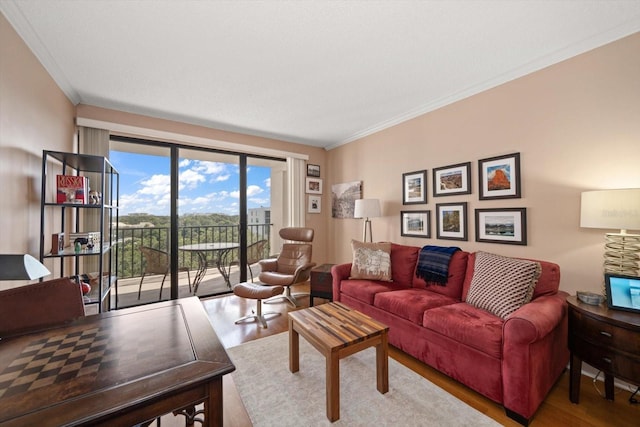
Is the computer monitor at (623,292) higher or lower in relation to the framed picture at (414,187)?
lower

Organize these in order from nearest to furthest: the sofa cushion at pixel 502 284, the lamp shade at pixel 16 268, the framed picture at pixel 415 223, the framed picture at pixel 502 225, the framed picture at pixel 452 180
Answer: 1. the lamp shade at pixel 16 268
2. the sofa cushion at pixel 502 284
3. the framed picture at pixel 502 225
4. the framed picture at pixel 452 180
5. the framed picture at pixel 415 223

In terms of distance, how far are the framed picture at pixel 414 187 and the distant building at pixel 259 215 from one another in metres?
2.47

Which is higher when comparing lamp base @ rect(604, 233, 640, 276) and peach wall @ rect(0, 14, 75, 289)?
peach wall @ rect(0, 14, 75, 289)

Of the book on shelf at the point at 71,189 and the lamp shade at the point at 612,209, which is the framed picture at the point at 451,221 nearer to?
the lamp shade at the point at 612,209

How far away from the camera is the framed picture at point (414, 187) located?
3.25 meters

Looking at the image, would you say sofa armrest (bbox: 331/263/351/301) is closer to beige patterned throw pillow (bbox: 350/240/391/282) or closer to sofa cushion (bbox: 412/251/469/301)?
beige patterned throw pillow (bbox: 350/240/391/282)

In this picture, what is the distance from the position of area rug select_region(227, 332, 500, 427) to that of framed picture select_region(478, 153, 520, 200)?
188cm

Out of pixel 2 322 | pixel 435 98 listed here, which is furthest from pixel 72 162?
pixel 435 98

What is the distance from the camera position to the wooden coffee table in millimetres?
1561

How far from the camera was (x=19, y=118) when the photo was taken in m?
1.83

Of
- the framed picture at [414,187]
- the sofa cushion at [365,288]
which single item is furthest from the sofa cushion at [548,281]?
the framed picture at [414,187]

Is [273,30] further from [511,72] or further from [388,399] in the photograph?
[388,399]

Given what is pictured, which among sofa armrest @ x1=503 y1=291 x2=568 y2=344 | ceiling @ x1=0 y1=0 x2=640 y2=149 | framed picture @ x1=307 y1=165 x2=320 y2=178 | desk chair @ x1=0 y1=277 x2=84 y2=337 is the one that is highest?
ceiling @ x1=0 y1=0 x2=640 y2=149

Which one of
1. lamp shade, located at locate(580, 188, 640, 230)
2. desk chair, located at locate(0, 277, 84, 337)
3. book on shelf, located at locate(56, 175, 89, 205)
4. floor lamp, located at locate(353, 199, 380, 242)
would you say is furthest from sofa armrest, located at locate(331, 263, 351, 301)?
book on shelf, located at locate(56, 175, 89, 205)
